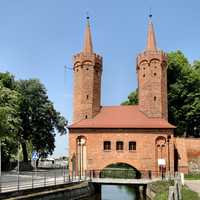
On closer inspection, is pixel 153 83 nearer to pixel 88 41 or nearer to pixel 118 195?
pixel 88 41

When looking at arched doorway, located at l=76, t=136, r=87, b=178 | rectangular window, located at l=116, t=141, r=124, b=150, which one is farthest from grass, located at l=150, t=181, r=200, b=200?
arched doorway, located at l=76, t=136, r=87, b=178

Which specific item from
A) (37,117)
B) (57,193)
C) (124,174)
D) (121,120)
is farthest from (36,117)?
(57,193)

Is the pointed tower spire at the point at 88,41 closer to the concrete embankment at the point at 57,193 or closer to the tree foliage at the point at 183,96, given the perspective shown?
the tree foliage at the point at 183,96

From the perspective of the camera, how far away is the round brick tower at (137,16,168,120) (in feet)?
145

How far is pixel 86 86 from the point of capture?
149 feet

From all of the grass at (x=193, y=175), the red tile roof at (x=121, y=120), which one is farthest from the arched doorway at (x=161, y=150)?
the grass at (x=193, y=175)

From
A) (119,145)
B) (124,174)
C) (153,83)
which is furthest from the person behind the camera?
(124,174)

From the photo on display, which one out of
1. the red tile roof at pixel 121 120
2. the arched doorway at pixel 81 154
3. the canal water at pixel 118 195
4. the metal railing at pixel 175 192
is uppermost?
the red tile roof at pixel 121 120

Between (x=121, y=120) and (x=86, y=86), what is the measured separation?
5.91 metres

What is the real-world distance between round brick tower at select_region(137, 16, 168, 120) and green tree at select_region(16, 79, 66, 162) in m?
19.0

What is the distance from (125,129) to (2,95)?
13315mm

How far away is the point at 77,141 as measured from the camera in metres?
42.3

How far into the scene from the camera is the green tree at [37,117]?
5844 centimetres

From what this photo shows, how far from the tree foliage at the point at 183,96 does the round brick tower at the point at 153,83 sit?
6.75 meters
